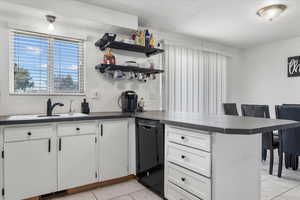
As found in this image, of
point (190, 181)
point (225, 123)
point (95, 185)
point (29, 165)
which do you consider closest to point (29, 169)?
point (29, 165)

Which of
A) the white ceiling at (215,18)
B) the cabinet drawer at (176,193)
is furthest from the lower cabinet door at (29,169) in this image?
the white ceiling at (215,18)

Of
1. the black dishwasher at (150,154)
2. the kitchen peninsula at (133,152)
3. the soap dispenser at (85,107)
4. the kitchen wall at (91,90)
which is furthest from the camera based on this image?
the soap dispenser at (85,107)

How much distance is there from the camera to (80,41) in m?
2.79

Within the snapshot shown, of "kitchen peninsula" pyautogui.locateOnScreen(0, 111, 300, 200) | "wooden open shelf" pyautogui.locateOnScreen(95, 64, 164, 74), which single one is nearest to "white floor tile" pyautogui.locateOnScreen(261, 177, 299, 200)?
"kitchen peninsula" pyautogui.locateOnScreen(0, 111, 300, 200)

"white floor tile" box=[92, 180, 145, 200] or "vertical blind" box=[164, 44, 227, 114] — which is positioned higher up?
"vertical blind" box=[164, 44, 227, 114]

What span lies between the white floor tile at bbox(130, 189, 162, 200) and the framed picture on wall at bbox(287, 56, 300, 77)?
3.86m

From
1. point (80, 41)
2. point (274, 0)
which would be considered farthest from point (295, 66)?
point (80, 41)

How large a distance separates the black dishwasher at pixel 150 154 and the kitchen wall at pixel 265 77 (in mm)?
3212

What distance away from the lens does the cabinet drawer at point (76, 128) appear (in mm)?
2082

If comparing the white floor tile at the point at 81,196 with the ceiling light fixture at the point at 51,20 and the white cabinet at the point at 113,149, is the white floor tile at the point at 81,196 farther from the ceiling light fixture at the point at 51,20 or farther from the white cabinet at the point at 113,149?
the ceiling light fixture at the point at 51,20

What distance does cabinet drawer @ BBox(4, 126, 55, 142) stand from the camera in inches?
72.2

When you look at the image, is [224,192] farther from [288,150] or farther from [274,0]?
[274,0]

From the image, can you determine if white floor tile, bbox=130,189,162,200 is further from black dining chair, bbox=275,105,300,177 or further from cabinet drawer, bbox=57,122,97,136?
black dining chair, bbox=275,105,300,177

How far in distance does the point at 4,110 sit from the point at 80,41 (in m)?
1.35
